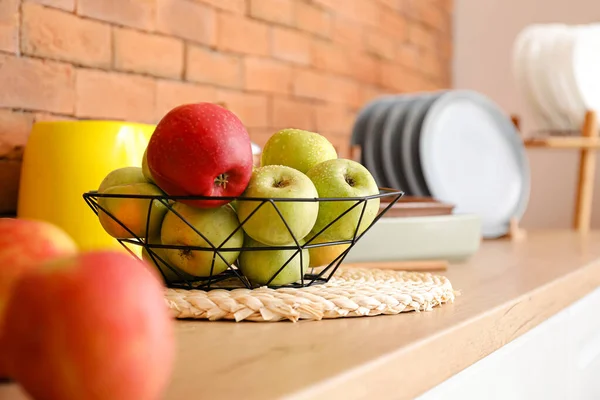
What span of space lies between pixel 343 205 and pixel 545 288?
0.28 metres

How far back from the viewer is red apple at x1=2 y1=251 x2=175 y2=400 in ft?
1.03

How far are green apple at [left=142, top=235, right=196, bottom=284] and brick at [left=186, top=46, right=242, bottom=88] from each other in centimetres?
67

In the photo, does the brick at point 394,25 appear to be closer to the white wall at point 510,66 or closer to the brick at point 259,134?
the white wall at point 510,66

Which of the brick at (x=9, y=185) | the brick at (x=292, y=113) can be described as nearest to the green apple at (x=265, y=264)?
the brick at (x=9, y=185)

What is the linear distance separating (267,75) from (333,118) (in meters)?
0.32

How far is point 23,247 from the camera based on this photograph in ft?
1.34

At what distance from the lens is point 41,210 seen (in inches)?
35.7

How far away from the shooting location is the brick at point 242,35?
57.1 inches

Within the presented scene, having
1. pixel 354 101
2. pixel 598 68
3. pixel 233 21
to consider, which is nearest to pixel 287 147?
pixel 233 21

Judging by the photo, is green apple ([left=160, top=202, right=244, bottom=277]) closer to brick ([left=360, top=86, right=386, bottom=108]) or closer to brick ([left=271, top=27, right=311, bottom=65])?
brick ([left=271, top=27, right=311, bottom=65])

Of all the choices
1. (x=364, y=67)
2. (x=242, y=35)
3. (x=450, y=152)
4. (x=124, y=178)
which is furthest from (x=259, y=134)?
(x=124, y=178)

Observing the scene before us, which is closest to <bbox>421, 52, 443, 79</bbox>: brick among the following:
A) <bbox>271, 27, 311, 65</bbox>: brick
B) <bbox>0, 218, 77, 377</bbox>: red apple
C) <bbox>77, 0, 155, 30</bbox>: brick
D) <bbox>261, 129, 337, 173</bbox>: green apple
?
<bbox>271, 27, 311, 65</bbox>: brick

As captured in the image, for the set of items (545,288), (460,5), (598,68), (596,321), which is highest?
(460,5)

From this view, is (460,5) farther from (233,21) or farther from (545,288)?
(545,288)
